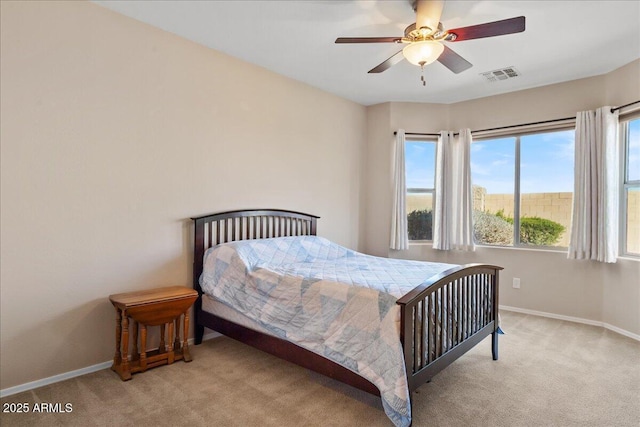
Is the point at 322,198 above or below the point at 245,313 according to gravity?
above

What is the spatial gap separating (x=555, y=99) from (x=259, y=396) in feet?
14.0

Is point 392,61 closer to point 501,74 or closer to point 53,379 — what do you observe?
point 501,74

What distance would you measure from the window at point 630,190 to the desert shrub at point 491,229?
1103mm

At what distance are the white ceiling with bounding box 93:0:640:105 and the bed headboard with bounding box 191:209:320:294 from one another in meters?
1.54

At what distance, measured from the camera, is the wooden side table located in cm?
242

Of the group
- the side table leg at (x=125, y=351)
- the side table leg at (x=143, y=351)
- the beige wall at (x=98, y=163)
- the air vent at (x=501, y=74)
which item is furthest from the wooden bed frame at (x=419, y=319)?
the air vent at (x=501, y=74)

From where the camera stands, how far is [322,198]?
4410 millimetres

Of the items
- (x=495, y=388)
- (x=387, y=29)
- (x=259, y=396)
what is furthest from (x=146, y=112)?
(x=495, y=388)

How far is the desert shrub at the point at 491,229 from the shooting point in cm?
442

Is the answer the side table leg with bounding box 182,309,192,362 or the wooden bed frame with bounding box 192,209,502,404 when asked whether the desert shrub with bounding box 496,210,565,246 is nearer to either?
the wooden bed frame with bounding box 192,209,502,404

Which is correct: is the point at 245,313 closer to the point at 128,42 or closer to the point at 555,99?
the point at 128,42

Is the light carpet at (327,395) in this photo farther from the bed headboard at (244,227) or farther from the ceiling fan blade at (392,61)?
the ceiling fan blade at (392,61)

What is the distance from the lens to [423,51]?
7.53ft

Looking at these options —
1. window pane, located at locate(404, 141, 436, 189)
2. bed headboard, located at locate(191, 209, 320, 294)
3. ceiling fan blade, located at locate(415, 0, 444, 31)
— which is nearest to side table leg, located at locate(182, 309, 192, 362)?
bed headboard, located at locate(191, 209, 320, 294)
